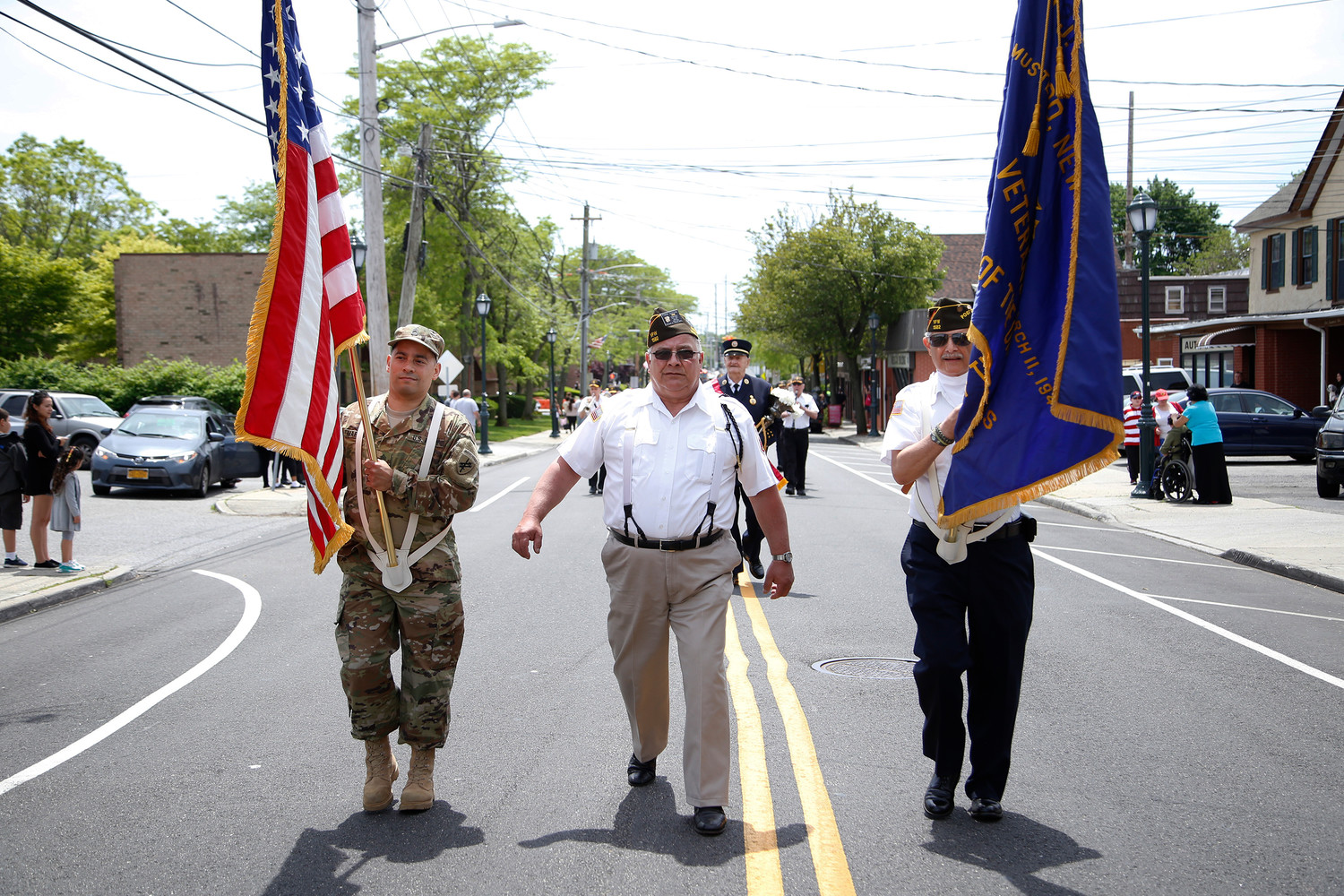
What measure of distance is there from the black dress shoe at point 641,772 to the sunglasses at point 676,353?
69.5 inches

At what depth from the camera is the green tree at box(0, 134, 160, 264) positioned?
63.3m

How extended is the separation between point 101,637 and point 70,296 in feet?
135

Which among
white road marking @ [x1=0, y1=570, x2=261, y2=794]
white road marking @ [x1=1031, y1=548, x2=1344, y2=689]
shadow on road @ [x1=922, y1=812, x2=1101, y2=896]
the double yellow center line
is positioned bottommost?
white road marking @ [x1=1031, y1=548, x2=1344, y2=689]

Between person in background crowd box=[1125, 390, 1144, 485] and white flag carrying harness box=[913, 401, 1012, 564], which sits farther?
person in background crowd box=[1125, 390, 1144, 485]

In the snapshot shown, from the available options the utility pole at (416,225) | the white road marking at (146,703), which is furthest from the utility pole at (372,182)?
the white road marking at (146,703)

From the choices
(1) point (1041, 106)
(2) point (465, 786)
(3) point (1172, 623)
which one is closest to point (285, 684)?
(2) point (465, 786)

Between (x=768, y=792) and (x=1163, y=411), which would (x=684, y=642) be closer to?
(x=768, y=792)

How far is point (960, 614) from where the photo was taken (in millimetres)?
4367

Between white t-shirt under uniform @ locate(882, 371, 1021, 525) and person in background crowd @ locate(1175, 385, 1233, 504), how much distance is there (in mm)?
14314

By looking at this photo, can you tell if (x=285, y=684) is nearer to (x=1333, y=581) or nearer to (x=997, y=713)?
(x=997, y=713)

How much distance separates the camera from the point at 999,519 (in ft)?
14.2

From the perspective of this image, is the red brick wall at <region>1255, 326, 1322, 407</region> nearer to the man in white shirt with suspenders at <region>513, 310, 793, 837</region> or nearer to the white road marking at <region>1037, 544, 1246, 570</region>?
the white road marking at <region>1037, 544, 1246, 570</region>

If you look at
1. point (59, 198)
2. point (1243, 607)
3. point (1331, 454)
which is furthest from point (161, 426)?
point (59, 198)

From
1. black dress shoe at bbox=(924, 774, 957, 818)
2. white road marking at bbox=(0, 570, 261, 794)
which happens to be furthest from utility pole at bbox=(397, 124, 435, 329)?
black dress shoe at bbox=(924, 774, 957, 818)
